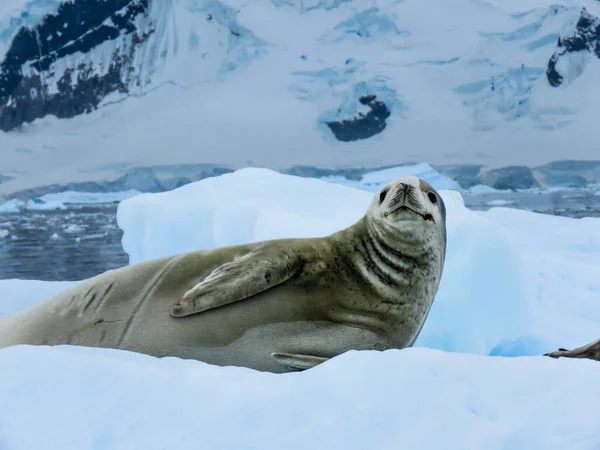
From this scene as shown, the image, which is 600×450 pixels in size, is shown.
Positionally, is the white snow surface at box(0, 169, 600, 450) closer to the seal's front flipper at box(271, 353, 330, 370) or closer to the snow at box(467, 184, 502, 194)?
the seal's front flipper at box(271, 353, 330, 370)

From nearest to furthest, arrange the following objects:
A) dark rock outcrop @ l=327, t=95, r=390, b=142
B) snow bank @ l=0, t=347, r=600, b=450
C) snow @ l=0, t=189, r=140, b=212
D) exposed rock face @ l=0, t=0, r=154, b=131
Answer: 1. snow bank @ l=0, t=347, r=600, b=450
2. snow @ l=0, t=189, r=140, b=212
3. dark rock outcrop @ l=327, t=95, r=390, b=142
4. exposed rock face @ l=0, t=0, r=154, b=131

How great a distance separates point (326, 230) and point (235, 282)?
250 centimetres

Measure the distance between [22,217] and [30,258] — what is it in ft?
67.5

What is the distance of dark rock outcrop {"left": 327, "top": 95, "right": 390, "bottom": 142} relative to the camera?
49375 millimetres

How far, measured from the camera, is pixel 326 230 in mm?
5184

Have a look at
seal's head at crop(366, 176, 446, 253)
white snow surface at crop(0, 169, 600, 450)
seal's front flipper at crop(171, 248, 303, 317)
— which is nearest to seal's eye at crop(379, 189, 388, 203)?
seal's head at crop(366, 176, 446, 253)

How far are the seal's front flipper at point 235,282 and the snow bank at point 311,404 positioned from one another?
2.07ft

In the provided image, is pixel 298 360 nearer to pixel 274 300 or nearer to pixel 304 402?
pixel 274 300

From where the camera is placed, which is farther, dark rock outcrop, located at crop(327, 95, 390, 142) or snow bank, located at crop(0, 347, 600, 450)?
dark rock outcrop, located at crop(327, 95, 390, 142)

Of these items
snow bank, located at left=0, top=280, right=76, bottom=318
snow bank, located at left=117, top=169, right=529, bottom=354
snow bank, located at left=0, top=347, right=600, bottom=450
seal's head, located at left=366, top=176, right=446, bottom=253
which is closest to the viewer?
snow bank, located at left=0, top=347, right=600, bottom=450

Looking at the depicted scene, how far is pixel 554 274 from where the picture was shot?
23.6ft

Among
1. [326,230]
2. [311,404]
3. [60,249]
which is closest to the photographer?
[311,404]

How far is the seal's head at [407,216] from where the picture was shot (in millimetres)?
2977

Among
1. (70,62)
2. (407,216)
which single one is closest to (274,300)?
(407,216)
